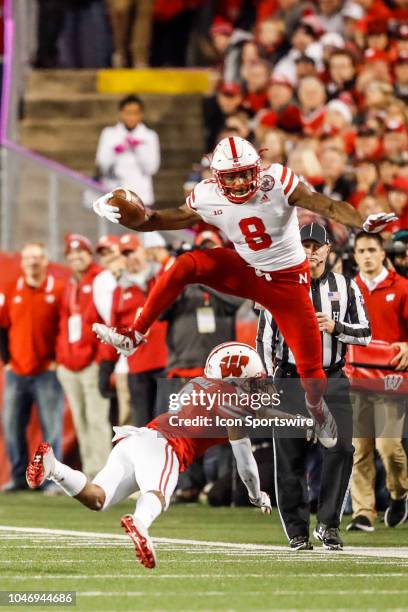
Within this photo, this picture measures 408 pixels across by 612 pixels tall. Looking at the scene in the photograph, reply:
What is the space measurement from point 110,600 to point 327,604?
102cm

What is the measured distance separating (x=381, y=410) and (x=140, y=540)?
13.4 ft

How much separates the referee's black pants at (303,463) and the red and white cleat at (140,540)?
2051 millimetres

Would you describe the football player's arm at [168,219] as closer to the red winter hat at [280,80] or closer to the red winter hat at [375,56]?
the red winter hat at [280,80]

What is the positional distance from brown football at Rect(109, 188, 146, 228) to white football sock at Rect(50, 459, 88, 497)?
1578mm

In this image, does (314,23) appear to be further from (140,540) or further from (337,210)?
(140,540)

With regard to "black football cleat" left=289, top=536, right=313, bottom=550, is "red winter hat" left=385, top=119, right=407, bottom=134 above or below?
above

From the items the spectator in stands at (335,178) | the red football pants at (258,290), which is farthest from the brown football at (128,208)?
the spectator in stands at (335,178)

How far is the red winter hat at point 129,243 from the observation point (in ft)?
47.2

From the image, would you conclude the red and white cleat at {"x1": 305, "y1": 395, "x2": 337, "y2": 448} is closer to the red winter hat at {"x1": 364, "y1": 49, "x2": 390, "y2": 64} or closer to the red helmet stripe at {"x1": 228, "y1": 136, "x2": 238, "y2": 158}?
the red helmet stripe at {"x1": 228, "y1": 136, "x2": 238, "y2": 158}

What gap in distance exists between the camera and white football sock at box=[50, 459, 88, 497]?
866 cm

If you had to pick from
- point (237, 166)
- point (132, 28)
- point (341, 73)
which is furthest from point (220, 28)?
point (237, 166)

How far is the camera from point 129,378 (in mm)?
14594

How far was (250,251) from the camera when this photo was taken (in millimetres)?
9688

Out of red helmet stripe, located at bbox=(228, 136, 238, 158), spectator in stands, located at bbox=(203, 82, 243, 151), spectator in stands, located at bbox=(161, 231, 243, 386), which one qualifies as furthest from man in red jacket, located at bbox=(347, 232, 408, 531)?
spectator in stands, located at bbox=(203, 82, 243, 151)
